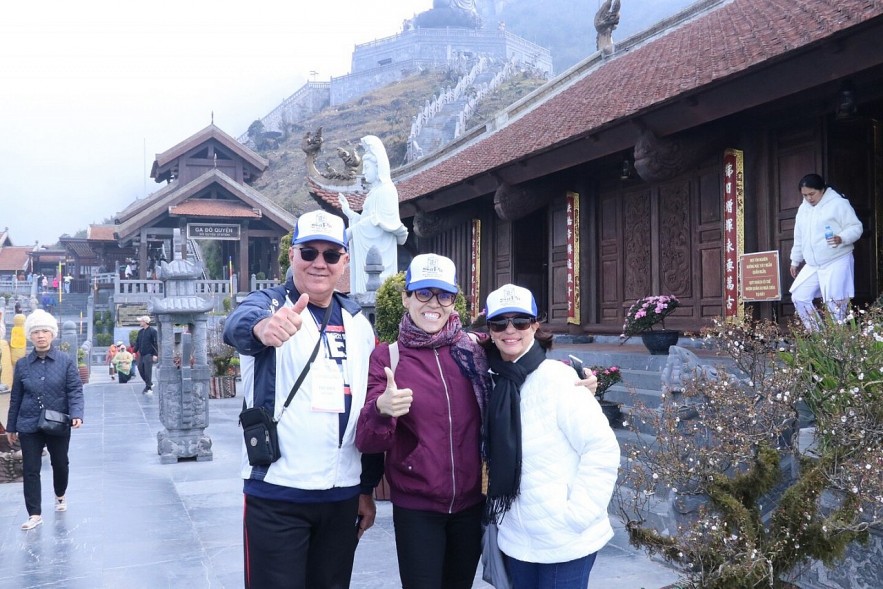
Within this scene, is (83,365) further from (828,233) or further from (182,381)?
(828,233)

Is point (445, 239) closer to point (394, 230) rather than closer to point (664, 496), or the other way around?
point (394, 230)

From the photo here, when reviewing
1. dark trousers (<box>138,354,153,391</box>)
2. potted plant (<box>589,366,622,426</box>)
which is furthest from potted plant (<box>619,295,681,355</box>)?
dark trousers (<box>138,354,153,391</box>)

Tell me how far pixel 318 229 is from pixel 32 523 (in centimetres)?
468

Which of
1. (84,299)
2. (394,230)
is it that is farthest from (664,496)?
(84,299)

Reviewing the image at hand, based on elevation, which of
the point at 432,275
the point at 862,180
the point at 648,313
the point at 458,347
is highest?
the point at 862,180

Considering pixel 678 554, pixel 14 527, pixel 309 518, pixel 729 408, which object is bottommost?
pixel 14 527

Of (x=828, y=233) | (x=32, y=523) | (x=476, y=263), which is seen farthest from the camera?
(x=476, y=263)

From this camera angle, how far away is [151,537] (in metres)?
5.63

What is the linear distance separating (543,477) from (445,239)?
1377cm

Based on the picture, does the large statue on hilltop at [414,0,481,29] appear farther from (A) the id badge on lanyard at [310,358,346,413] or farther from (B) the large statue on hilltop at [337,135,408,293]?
(A) the id badge on lanyard at [310,358,346,413]

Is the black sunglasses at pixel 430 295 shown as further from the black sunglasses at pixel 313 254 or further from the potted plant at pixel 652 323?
the potted plant at pixel 652 323

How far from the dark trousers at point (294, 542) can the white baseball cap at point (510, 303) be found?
0.89 m

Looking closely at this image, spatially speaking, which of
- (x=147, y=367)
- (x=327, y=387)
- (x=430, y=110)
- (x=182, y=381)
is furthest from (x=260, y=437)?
(x=430, y=110)

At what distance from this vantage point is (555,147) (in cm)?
990
